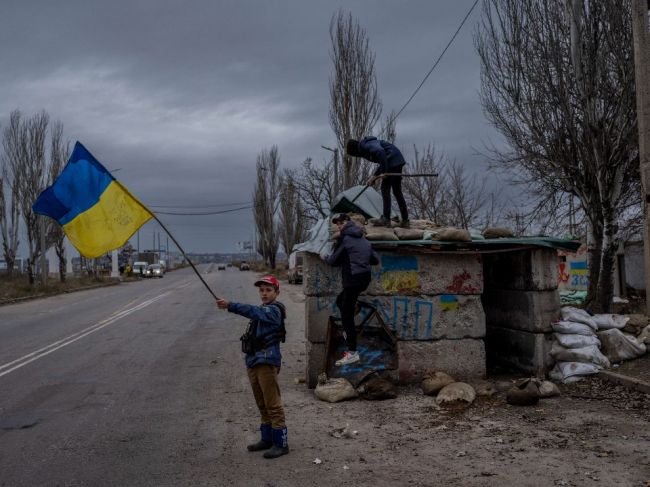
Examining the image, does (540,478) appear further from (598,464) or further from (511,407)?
(511,407)

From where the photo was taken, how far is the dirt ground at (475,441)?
4.50 m

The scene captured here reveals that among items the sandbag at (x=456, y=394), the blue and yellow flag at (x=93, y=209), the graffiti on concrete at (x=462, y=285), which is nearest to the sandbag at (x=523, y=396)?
the sandbag at (x=456, y=394)

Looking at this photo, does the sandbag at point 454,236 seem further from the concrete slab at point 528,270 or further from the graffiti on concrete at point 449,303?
the concrete slab at point 528,270

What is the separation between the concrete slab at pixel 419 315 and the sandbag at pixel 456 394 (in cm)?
97

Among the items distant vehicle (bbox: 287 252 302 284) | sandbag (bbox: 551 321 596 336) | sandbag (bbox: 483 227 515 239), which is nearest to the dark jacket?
sandbag (bbox: 483 227 515 239)

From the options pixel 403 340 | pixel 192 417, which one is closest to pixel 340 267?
pixel 403 340

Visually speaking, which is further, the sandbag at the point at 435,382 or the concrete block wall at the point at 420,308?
the concrete block wall at the point at 420,308

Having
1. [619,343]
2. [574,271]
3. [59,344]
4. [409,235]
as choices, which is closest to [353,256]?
[409,235]

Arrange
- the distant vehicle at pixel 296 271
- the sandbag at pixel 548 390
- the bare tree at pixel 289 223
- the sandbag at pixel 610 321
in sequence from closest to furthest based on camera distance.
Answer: the sandbag at pixel 548 390 → the sandbag at pixel 610 321 → the distant vehicle at pixel 296 271 → the bare tree at pixel 289 223

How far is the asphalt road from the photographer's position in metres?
4.88

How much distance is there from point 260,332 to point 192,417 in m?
1.92

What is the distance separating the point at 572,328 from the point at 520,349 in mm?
807

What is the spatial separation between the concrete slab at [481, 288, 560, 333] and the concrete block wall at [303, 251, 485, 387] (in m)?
0.68

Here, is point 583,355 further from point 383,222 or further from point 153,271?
point 153,271
